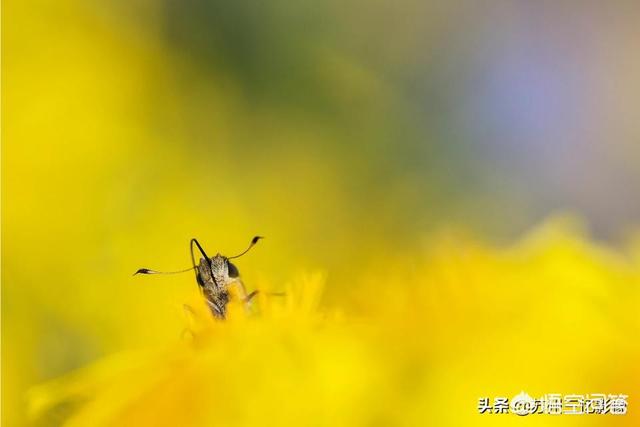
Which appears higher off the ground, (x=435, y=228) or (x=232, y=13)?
(x=232, y=13)

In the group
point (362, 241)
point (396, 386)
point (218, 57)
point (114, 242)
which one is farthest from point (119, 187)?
point (396, 386)

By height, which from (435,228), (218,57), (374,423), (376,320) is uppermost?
(218,57)

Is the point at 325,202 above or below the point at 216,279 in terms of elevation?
above

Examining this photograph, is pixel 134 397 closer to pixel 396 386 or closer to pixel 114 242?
pixel 114 242
